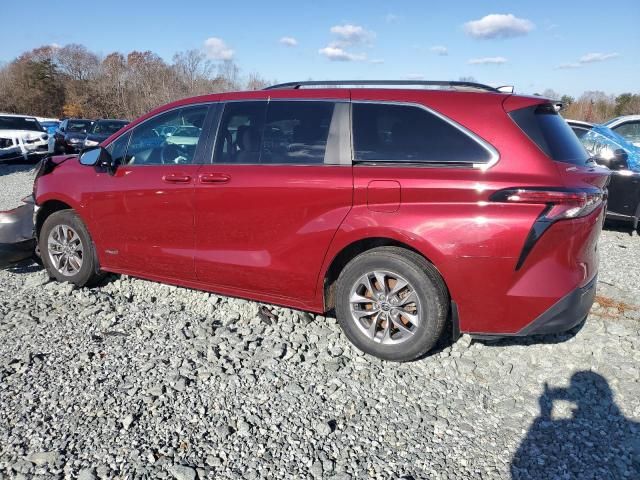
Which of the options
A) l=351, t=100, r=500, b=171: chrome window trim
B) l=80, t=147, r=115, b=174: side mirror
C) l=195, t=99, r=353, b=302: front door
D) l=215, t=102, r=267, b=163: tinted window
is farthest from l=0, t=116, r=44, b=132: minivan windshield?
l=351, t=100, r=500, b=171: chrome window trim

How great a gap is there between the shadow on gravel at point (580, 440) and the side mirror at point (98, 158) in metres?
3.85

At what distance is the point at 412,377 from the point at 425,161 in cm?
144

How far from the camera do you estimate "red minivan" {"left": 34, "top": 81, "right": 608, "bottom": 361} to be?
121 inches

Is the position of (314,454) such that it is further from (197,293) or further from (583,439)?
(197,293)

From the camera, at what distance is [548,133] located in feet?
10.7

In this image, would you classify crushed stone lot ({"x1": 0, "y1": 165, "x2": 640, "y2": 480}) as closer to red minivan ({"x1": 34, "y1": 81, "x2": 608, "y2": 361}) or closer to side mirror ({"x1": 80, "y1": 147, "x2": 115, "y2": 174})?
red minivan ({"x1": 34, "y1": 81, "x2": 608, "y2": 361})

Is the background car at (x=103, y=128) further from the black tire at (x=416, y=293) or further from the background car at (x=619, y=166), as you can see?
the black tire at (x=416, y=293)

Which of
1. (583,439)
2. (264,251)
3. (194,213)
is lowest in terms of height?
(583,439)

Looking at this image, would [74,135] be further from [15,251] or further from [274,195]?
[274,195]

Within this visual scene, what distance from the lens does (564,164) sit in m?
3.13

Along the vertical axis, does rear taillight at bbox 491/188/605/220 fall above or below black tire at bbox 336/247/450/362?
above

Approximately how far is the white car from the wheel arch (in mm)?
16562

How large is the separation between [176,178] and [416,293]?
2.11 metres

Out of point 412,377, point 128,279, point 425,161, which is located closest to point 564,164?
point 425,161
